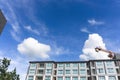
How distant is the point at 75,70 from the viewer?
6700 centimetres

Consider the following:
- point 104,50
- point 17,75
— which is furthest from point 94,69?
point 17,75

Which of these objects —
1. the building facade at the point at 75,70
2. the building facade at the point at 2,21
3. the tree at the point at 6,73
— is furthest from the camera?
the building facade at the point at 75,70

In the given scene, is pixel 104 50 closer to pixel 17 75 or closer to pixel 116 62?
pixel 116 62

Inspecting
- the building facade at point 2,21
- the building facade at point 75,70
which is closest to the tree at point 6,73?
the building facade at point 2,21

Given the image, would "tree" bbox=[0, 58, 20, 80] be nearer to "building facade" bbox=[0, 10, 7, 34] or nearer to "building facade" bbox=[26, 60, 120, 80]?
"building facade" bbox=[0, 10, 7, 34]

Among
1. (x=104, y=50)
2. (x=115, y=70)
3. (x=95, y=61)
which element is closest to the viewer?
(x=115, y=70)

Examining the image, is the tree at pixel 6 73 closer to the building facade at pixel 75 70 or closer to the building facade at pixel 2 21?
the building facade at pixel 2 21

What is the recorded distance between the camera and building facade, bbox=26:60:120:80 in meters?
63.4

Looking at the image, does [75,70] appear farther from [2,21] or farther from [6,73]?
[2,21]

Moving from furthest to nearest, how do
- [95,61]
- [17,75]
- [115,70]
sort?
[95,61] → [115,70] → [17,75]

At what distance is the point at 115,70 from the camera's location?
208 feet

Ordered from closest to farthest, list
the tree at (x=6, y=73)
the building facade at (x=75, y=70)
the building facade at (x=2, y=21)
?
the building facade at (x=2, y=21), the tree at (x=6, y=73), the building facade at (x=75, y=70)

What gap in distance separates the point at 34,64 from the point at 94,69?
92.0 ft

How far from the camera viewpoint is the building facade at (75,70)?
63438 mm
